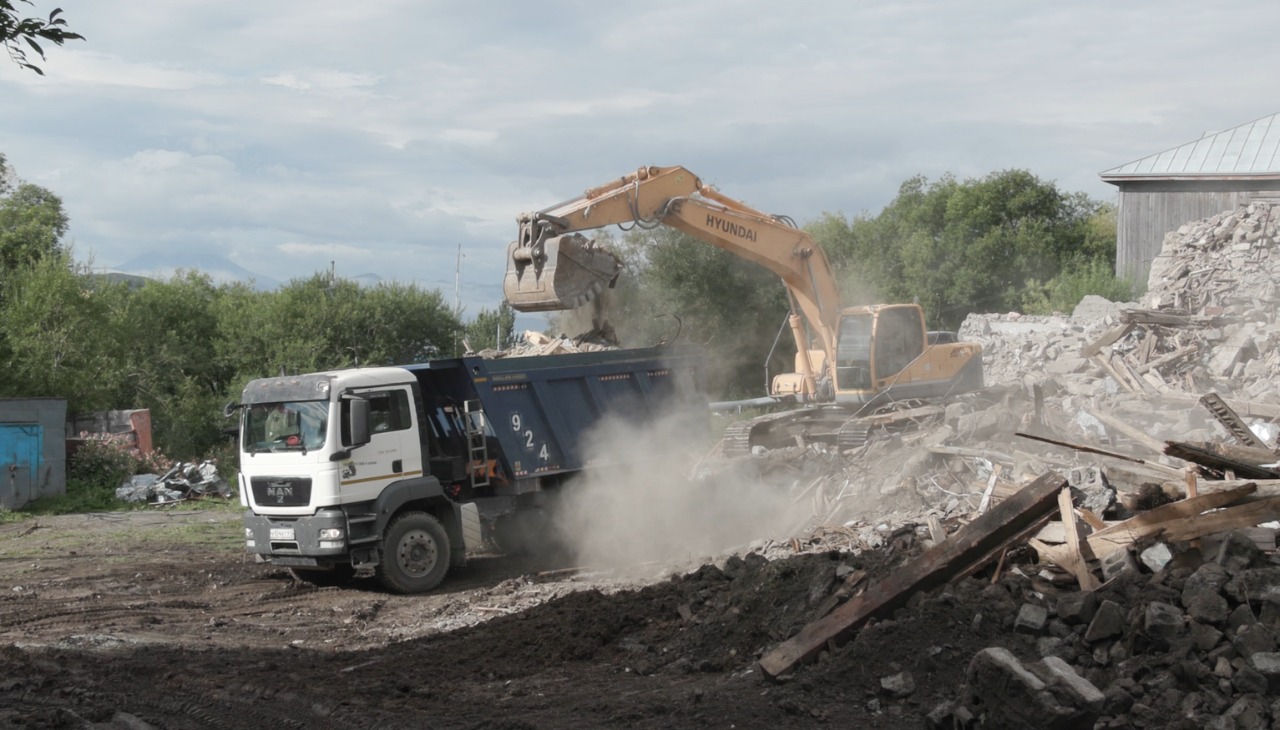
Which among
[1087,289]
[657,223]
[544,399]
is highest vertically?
[1087,289]

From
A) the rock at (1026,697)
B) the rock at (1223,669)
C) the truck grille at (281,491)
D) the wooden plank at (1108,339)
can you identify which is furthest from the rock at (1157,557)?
the wooden plank at (1108,339)

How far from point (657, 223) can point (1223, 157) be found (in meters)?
26.3

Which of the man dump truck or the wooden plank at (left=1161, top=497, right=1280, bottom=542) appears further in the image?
the man dump truck

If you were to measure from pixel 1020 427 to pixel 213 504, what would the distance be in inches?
585

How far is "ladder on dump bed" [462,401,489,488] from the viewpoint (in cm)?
1306

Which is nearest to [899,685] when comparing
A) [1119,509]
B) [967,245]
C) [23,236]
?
[1119,509]

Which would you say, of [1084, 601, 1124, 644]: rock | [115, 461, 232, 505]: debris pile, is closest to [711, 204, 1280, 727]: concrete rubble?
[1084, 601, 1124, 644]: rock

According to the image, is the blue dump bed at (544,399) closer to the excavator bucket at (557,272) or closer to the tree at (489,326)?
the excavator bucket at (557,272)

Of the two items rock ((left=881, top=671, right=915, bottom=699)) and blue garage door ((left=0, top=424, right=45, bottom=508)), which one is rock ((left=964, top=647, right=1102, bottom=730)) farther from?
blue garage door ((left=0, top=424, right=45, bottom=508))

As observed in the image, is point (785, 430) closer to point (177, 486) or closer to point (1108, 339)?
point (1108, 339)

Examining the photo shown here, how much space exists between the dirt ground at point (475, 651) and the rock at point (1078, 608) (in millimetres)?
334

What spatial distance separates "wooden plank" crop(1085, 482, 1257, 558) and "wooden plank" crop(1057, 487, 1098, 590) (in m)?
0.16

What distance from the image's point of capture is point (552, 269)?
44.5 ft

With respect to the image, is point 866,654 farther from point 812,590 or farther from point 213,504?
point 213,504
